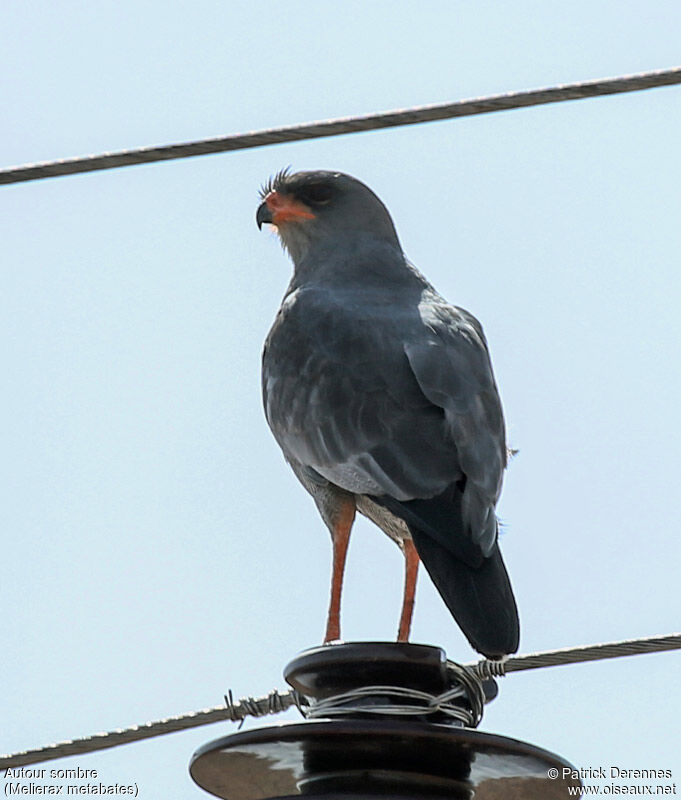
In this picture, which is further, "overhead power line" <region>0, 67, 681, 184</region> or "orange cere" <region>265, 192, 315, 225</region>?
"orange cere" <region>265, 192, 315, 225</region>

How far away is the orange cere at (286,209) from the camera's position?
20.3 ft

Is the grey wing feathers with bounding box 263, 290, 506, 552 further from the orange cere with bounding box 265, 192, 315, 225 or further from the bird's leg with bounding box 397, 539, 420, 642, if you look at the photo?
the orange cere with bounding box 265, 192, 315, 225

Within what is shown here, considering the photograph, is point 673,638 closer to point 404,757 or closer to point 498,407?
point 404,757

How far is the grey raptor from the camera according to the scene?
4367mm

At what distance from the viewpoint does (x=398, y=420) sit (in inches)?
191

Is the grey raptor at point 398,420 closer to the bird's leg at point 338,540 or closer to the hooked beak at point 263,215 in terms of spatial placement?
the bird's leg at point 338,540

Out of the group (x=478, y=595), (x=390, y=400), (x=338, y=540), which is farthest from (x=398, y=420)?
(x=478, y=595)

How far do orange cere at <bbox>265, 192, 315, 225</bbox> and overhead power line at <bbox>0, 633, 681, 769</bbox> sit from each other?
270cm

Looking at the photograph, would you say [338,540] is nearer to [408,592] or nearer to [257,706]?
[408,592]

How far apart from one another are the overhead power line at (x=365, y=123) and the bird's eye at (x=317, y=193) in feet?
5.16

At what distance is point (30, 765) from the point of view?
409 cm

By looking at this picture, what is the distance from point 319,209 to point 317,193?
0.22 feet

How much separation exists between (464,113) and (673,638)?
1610 millimetres

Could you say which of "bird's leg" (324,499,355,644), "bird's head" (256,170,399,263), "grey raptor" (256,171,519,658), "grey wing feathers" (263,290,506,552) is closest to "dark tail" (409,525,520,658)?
"grey raptor" (256,171,519,658)
